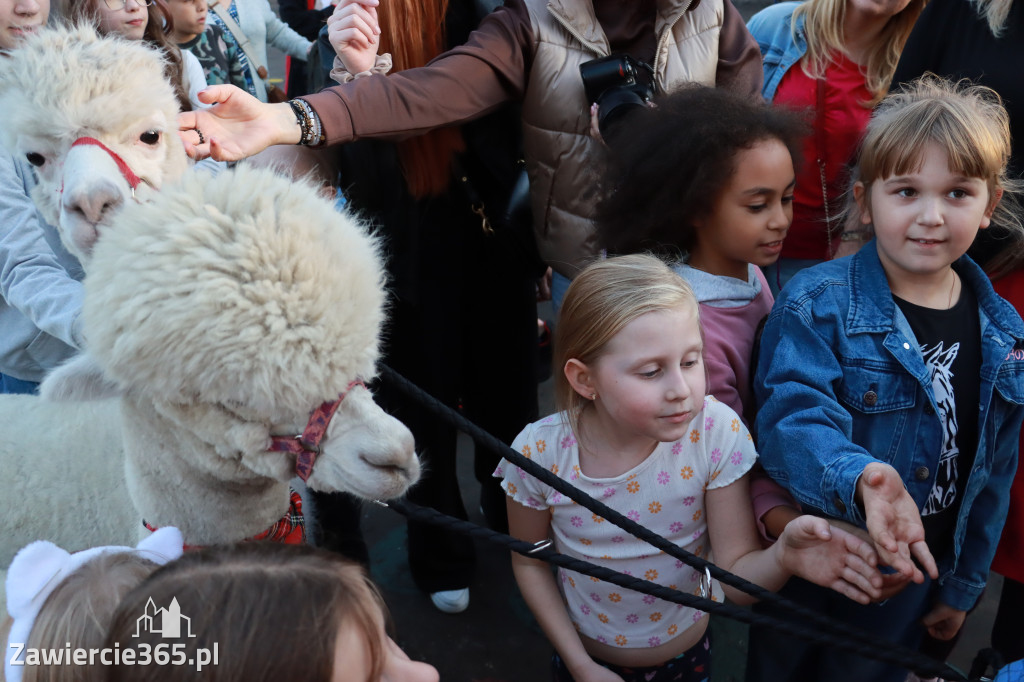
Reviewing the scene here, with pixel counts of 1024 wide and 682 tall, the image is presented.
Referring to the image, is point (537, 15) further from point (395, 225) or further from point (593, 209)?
point (395, 225)

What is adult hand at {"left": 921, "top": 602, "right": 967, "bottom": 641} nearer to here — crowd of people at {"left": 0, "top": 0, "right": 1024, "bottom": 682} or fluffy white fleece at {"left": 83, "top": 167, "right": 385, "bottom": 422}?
crowd of people at {"left": 0, "top": 0, "right": 1024, "bottom": 682}

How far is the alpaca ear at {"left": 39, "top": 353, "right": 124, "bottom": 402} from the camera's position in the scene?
1.26 m

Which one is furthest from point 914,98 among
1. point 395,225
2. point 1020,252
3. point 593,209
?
point 395,225

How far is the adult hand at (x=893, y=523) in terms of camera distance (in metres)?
1.23

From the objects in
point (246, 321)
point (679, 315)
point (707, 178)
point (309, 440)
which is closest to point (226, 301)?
point (246, 321)

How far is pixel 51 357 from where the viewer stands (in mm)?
1854

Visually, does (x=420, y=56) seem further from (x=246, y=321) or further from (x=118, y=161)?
(x=246, y=321)

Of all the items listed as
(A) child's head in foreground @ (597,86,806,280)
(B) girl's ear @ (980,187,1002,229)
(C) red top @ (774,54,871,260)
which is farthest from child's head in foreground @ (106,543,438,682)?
(C) red top @ (774,54,871,260)

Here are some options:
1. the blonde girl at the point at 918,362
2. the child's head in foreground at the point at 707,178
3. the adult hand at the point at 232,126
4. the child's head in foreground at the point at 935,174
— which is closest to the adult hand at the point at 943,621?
the blonde girl at the point at 918,362

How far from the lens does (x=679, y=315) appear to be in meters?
1.50

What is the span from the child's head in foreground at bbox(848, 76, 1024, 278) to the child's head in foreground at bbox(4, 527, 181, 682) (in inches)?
62.9

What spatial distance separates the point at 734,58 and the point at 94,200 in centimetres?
175

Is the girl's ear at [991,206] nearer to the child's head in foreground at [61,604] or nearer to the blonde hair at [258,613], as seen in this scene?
the blonde hair at [258,613]

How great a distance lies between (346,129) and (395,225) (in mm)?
468
